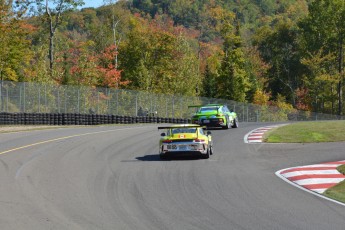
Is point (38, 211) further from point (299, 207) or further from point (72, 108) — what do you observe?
point (72, 108)

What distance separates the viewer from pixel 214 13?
16925cm

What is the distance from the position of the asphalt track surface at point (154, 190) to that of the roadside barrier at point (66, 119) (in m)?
15.7

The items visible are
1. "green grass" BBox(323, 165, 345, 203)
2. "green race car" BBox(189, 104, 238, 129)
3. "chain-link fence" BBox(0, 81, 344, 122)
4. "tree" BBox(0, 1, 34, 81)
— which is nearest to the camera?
"green grass" BBox(323, 165, 345, 203)

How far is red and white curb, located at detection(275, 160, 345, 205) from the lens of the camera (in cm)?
1409

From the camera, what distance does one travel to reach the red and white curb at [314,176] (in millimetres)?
14088

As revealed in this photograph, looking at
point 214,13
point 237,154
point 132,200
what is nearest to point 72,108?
point 237,154

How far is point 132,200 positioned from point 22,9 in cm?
5685

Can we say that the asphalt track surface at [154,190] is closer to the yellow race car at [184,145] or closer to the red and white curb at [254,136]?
the yellow race car at [184,145]

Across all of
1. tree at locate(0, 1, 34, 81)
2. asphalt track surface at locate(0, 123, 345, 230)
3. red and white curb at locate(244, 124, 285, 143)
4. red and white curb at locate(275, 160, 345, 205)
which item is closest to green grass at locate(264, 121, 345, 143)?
red and white curb at locate(244, 124, 285, 143)

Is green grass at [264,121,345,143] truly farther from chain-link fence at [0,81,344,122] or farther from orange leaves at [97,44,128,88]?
orange leaves at [97,44,128,88]

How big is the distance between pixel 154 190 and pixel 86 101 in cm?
3205

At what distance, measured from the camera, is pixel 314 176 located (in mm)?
15820

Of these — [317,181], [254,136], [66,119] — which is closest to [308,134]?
[254,136]

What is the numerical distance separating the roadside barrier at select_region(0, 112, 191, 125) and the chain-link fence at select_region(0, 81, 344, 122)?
0.75 metres
